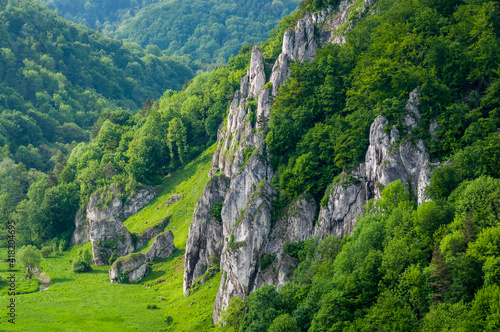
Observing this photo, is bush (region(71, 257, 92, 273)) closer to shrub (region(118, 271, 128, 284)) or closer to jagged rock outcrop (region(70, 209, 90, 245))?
shrub (region(118, 271, 128, 284))

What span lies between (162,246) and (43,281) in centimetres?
2806

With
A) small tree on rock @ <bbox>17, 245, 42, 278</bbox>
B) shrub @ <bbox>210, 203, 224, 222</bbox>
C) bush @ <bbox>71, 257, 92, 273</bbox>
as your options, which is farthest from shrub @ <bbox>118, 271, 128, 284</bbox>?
shrub @ <bbox>210, 203, 224, 222</bbox>

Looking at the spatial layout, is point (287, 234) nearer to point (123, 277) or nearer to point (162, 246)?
point (162, 246)

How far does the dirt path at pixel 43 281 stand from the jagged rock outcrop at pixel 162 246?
22.1 metres

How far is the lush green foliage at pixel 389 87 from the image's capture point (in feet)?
222

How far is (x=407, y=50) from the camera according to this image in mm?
77062

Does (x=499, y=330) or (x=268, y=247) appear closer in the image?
(x=499, y=330)

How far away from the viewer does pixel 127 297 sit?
92.6 metres

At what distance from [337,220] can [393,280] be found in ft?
61.0

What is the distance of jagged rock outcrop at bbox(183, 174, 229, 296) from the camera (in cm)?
8906

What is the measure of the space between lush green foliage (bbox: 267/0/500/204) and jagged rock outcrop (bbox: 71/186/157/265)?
47.5 metres

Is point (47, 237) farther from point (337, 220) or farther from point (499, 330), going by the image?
point (499, 330)

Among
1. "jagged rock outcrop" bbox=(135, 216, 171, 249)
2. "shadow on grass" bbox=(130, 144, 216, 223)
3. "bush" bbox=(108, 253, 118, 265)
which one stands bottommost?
"bush" bbox=(108, 253, 118, 265)

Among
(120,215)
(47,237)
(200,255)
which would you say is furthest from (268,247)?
(47,237)
